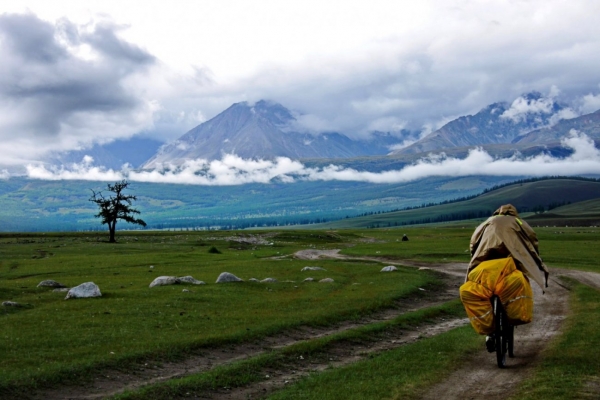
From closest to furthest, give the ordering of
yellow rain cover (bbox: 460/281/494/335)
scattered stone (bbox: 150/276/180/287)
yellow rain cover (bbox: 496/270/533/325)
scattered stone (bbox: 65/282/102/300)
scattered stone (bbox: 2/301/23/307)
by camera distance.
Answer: yellow rain cover (bbox: 496/270/533/325) < yellow rain cover (bbox: 460/281/494/335) < scattered stone (bbox: 2/301/23/307) < scattered stone (bbox: 65/282/102/300) < scattered stone (bbox: 150/276/180/287)

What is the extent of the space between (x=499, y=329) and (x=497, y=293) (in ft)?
4.01

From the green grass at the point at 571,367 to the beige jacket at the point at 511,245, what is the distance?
8.77 feet

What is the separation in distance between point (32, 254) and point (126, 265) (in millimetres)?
29860

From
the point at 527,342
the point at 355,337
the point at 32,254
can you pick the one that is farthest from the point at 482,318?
the point at 32,254

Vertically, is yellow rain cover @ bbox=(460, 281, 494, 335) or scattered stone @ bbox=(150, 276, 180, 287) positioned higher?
yellow rain cover @ bbox=(460, 281, 494, 335)

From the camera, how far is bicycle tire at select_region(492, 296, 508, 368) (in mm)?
17047

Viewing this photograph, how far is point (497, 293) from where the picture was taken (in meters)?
16.9

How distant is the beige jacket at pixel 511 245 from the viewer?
17812 millimetres

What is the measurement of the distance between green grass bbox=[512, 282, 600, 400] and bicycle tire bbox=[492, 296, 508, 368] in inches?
44.7

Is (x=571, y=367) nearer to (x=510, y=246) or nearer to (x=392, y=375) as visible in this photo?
(x=510, y=246)

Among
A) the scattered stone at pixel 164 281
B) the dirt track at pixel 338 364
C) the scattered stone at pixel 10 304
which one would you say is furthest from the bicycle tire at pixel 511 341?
the scattered stone at pixel 164 281

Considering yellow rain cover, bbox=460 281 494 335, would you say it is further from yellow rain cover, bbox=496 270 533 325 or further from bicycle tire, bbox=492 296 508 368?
yellow rain cover, bbox=496 270 533 325

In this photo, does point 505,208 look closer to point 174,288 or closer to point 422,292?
point 422,292

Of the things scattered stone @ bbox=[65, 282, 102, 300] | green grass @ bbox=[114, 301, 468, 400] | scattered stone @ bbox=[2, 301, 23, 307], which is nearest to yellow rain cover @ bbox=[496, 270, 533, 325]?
green grass @ bbox=[114, 301, 468, 400]
